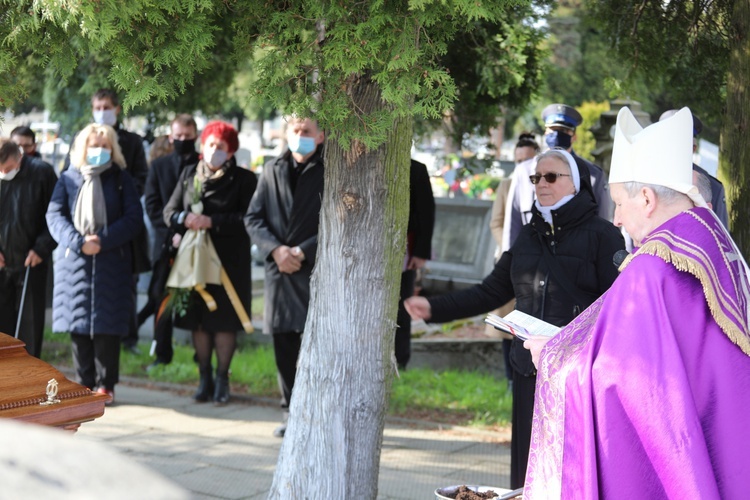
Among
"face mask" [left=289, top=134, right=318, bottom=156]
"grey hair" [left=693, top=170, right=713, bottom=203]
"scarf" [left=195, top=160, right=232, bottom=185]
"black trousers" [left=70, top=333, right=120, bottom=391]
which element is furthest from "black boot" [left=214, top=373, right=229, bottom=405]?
"grey hair" [left=693, top=170, right=713, bottom=203]

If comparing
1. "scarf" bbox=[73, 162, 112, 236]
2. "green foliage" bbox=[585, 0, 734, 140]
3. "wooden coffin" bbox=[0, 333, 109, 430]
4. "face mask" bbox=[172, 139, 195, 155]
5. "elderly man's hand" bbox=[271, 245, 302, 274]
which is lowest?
"wooden coffin" bbox=[0, 333, 109, 430]

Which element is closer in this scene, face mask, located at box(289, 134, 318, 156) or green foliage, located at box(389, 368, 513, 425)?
face mask, located at box(289, 134, 318, 156)

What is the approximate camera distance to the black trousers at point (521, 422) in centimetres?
480

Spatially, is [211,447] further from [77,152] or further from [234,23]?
[234,23]

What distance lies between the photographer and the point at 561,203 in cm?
475

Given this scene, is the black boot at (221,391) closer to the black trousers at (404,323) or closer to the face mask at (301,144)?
the black trousers at (404,323)

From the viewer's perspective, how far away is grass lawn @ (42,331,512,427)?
805cm

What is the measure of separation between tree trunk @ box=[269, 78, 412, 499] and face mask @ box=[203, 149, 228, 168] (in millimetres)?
3393

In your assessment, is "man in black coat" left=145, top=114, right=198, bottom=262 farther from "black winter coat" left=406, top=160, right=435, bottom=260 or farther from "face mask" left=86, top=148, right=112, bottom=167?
"black winter coat" left=406, top=160, right=435, bottom=260

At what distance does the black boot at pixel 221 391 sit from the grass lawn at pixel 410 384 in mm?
396

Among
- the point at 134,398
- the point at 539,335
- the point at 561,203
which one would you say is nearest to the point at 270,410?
the point at 134,398

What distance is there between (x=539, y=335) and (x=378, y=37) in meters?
1.25

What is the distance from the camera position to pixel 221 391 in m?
8.22

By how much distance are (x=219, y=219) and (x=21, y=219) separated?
1.49 m
